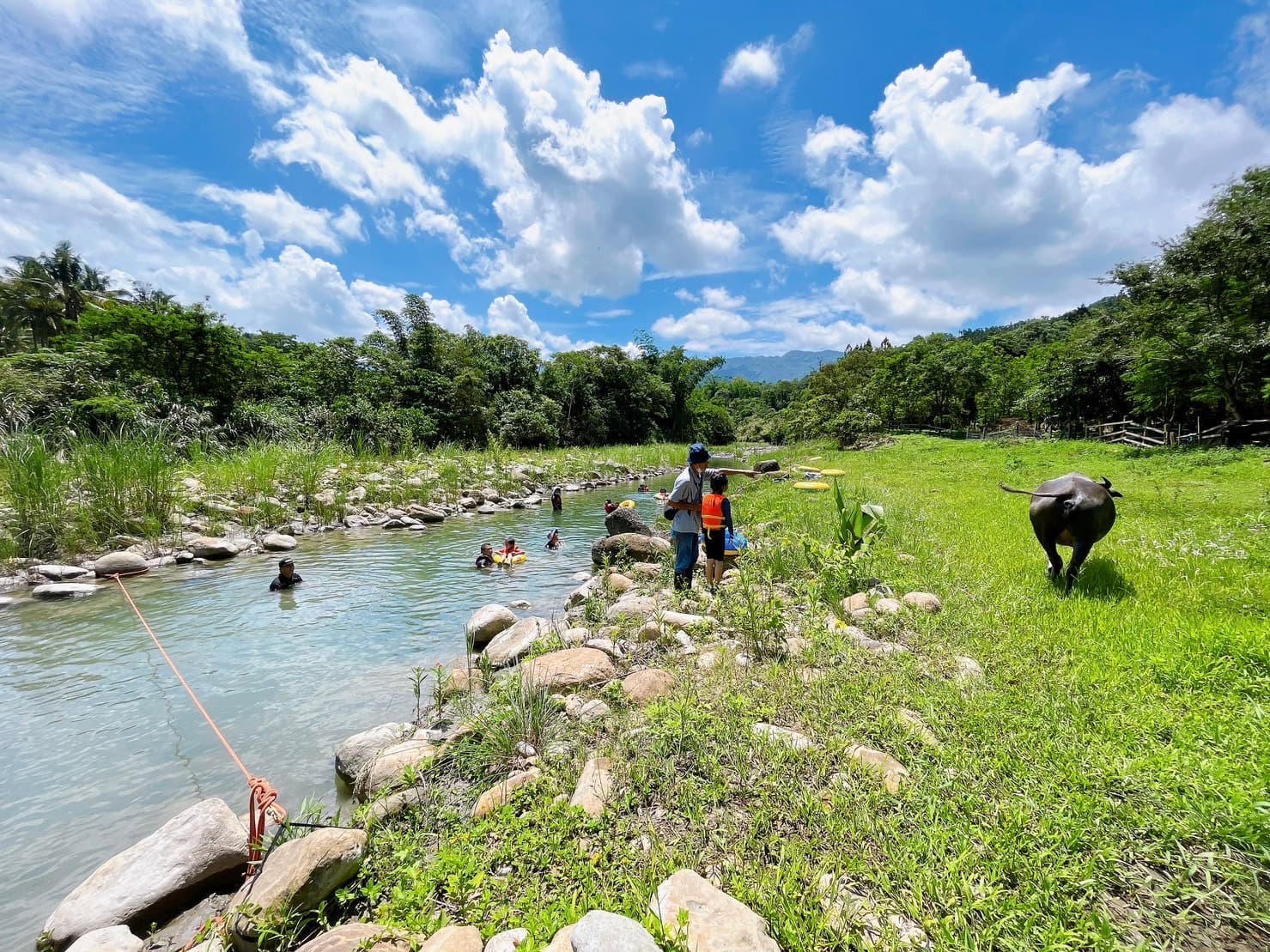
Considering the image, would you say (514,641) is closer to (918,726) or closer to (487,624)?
(487,624)

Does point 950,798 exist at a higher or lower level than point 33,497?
lower

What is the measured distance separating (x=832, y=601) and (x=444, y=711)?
4.43 meters

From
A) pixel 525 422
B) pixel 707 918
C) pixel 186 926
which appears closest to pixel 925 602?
pixel 707 918

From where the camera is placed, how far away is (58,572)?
27.9 ft

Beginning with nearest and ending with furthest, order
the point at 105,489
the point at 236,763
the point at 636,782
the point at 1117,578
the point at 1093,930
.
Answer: the point at 1093,930
the point at 636,782
the point at 236,763
the point at 1117,578
the point at 105,489

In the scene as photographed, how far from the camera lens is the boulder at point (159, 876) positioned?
8.69ft

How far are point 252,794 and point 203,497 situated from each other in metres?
12.6

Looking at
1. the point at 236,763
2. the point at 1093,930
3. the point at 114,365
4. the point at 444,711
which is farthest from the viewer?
the point at 114,365

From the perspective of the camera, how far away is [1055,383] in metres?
30.4

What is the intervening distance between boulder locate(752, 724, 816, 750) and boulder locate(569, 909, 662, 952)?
1528 mm

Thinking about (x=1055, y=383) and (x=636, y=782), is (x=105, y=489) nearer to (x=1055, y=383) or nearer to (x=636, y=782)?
(x=636, y=782)

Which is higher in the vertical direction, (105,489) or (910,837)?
(105,489)

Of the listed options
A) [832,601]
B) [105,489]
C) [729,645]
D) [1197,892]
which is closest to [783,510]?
[832,601]

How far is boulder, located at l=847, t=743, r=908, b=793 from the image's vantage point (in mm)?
2871
